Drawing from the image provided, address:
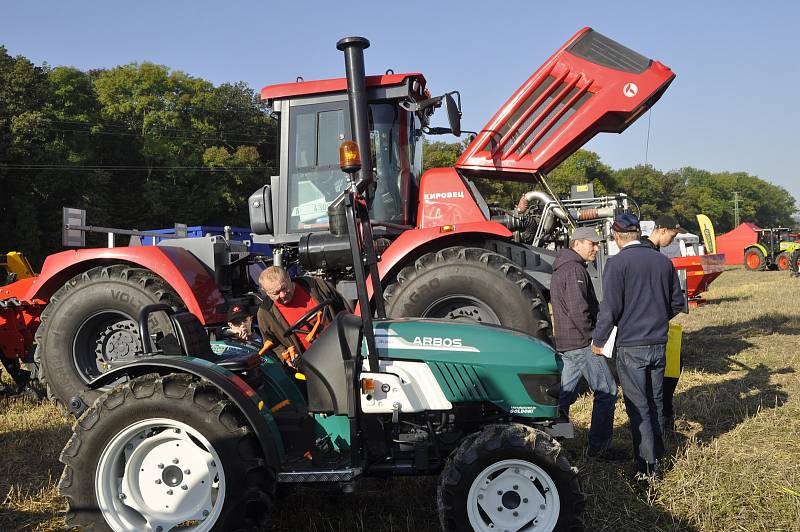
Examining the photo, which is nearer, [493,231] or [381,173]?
[493,231]

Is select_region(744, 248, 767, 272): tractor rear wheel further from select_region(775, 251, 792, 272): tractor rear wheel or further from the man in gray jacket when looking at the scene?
the man in gray jacket

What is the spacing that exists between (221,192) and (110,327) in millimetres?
32424

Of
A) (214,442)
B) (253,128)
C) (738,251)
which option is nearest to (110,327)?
(214,442)

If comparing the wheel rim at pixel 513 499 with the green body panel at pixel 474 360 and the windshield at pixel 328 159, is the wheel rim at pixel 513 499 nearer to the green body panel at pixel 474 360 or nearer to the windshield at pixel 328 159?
the green body panel at pixel 474 360

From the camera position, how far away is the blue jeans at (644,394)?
13.5ft

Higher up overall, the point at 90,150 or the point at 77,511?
the point at 90,150

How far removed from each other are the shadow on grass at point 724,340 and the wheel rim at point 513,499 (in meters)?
4.65

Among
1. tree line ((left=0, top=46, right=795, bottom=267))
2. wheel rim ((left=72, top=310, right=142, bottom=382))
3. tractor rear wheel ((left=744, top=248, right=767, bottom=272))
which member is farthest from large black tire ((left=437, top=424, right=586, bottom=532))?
tractor rear wheel ((left=744, top=248, right=767, bottom=272))

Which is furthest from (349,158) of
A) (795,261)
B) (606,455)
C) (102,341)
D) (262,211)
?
(795,261)

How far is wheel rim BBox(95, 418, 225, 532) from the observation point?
3096 mm

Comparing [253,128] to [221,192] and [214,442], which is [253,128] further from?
[214,442]

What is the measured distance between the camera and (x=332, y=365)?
3.26m

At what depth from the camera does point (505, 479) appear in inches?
121

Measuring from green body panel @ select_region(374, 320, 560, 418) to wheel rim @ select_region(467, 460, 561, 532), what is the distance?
13.0 inches
